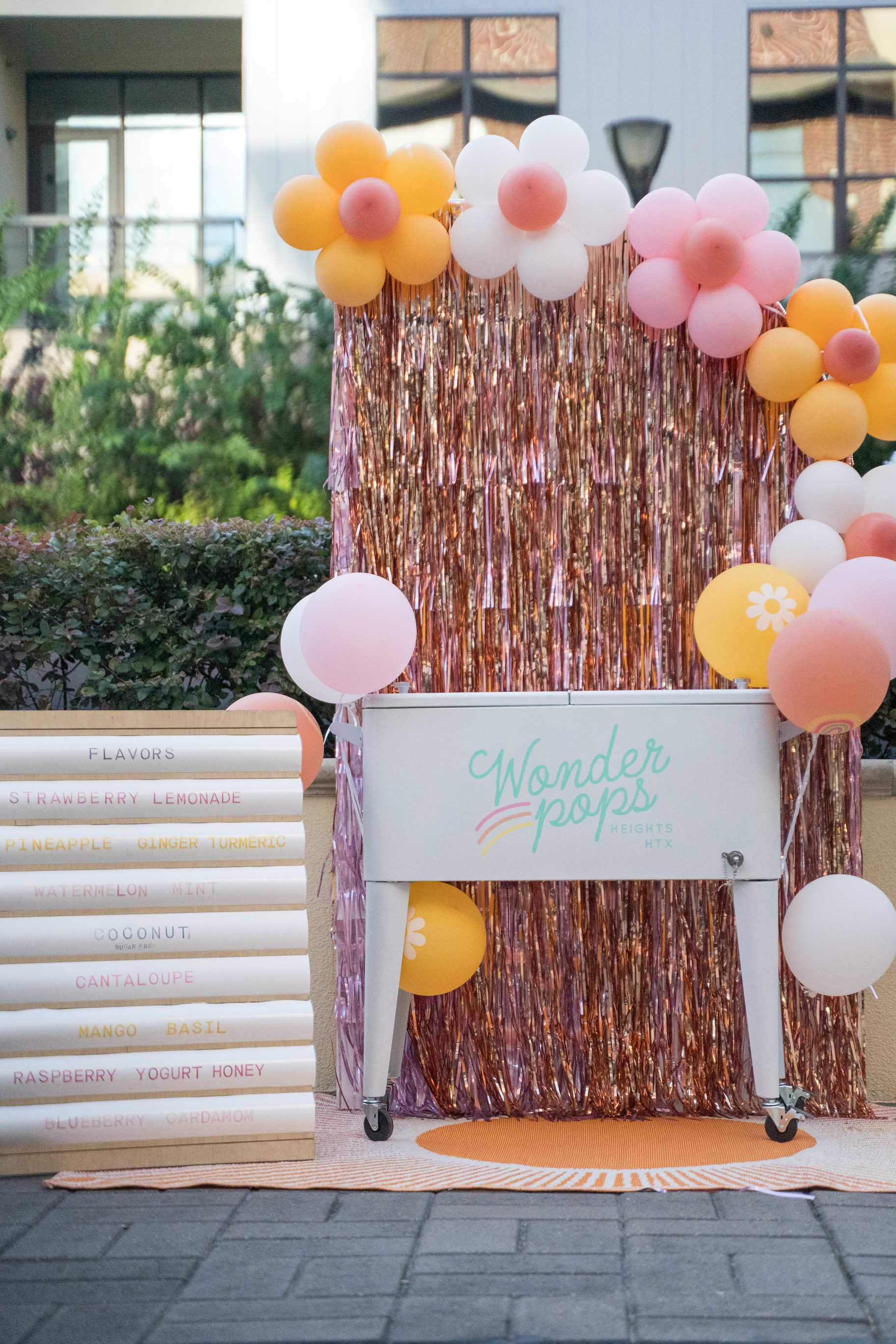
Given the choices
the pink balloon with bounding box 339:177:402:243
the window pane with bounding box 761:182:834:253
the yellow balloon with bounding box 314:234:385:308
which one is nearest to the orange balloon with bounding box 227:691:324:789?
the yellow balloon with bounding box 314:234:385:308

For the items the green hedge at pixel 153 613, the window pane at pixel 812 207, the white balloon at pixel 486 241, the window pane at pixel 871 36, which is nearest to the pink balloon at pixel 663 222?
the white balloon at pixel 486 241

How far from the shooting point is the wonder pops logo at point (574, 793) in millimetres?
2803

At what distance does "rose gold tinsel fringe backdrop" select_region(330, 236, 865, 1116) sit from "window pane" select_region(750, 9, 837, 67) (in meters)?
6.24

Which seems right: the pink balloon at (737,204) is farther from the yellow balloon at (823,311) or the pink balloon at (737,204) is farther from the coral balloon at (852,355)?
the coral balloon at (852,355)

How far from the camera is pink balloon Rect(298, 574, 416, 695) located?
108 inches

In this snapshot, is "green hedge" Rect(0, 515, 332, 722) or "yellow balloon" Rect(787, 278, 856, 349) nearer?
"yellow balloon" Rect(787, 278, 856, 349)

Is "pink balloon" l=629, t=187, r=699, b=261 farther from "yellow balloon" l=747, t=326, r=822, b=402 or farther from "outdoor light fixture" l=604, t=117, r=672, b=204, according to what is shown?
"outdoor light fixture" l=604, t=117, r=672, b=204

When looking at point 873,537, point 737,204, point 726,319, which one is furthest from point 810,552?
point 737,204

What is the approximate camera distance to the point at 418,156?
2.96m

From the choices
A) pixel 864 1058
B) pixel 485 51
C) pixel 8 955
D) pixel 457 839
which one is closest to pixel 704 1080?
pixel 864 1058

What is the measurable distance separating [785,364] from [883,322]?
0.81 ft

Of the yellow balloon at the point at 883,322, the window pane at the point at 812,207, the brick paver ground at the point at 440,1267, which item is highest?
the window pane at the point at 812,207

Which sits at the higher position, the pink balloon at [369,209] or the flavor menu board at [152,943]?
the pink balloon at [369,209]

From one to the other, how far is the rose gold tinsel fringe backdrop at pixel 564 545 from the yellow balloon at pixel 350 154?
32cm
